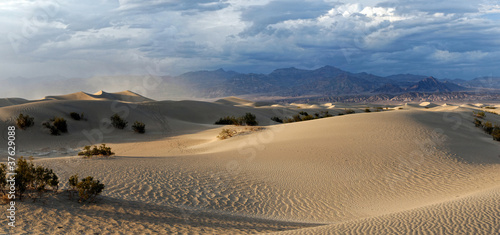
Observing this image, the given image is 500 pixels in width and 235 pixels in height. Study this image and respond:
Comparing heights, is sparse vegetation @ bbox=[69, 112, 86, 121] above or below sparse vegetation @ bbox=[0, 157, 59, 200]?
above

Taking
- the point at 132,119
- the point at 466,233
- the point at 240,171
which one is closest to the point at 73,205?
the point at 240,171

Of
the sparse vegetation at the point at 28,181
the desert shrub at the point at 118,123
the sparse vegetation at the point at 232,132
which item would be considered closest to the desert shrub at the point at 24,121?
the desert shrub at the point at 118,123

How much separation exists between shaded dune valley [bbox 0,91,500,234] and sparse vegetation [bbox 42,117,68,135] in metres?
0.46

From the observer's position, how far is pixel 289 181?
12.7m

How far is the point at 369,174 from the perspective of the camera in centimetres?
1338

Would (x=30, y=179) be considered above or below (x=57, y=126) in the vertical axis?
below

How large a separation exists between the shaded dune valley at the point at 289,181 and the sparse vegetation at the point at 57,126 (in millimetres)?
461

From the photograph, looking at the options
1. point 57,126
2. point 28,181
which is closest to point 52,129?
point 57,126

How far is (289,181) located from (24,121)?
69.9ft

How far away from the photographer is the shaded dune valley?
7.23 meters

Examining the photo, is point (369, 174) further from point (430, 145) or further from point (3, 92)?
point (3, 92)

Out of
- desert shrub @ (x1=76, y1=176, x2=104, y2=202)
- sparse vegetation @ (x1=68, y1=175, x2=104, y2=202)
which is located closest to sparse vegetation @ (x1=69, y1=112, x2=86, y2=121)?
sparse vegetation @ (x1=68, y1=175, x2=104, y2=202)

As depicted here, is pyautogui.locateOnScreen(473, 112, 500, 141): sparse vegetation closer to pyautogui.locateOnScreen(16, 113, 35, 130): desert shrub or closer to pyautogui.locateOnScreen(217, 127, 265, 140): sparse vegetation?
pyautogui.locateOnScreen(217, 127, 265, 140): sparse vegetation

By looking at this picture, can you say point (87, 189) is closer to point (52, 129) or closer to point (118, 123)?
point (52, 129)
